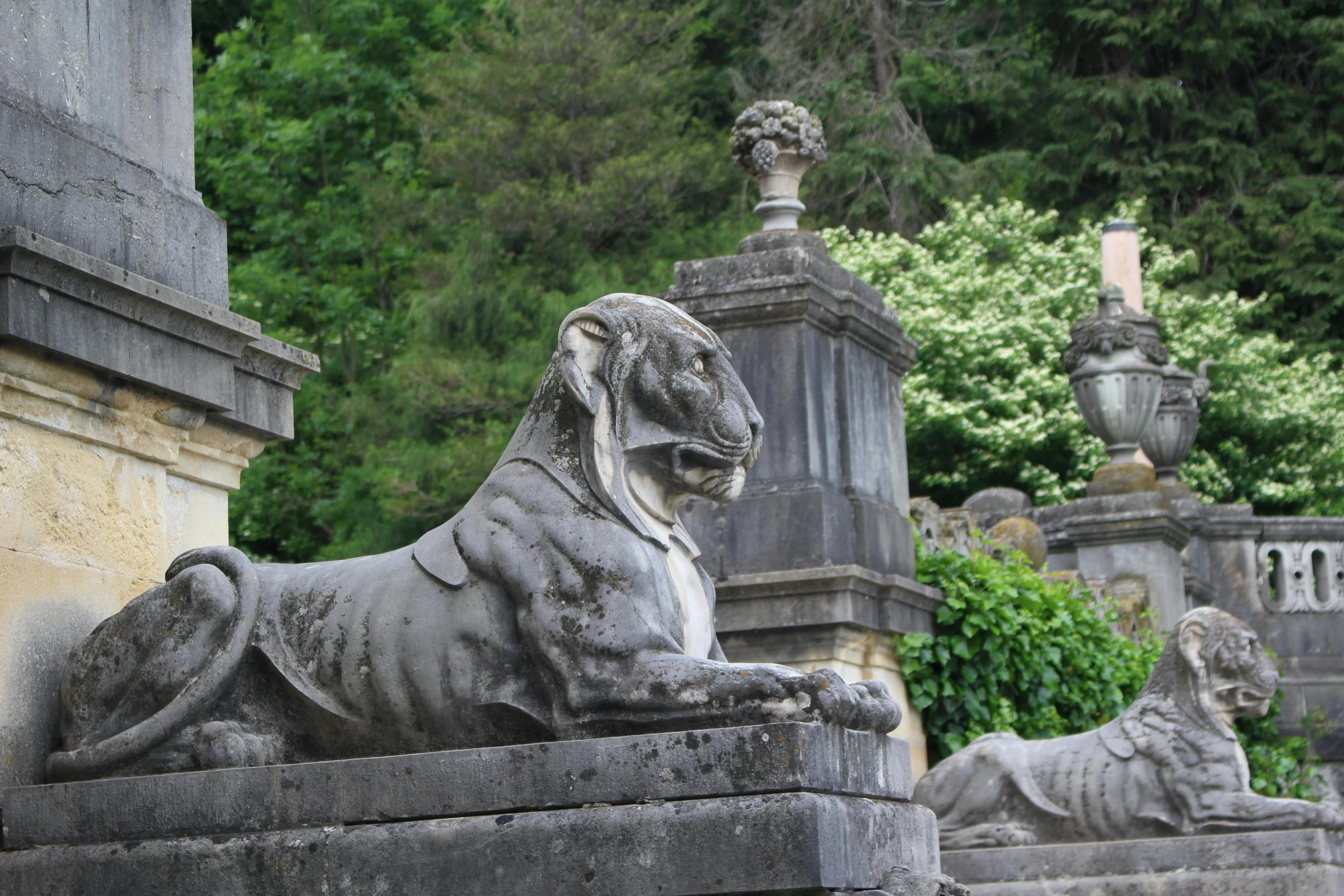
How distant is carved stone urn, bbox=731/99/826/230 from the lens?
30.7 feet

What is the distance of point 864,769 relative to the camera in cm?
372

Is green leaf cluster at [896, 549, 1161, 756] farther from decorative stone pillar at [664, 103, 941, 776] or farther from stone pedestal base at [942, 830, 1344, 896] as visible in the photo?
stone pedestal base at [942, 830, 1344, 896]

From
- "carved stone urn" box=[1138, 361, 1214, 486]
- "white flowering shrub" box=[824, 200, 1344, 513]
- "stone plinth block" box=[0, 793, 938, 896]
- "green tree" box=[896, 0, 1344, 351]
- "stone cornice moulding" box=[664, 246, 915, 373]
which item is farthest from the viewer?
"green tree" box=[896, 0, 1344, 351]

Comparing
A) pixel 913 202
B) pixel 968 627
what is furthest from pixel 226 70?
pixel 968 627

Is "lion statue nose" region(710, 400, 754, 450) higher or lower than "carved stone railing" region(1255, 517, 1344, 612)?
lower

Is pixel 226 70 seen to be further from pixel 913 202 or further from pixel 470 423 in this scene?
pixel 913 202

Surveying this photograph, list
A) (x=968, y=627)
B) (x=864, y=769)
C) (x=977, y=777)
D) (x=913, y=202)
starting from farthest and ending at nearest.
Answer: (x=913, y=202) → (x=968, y=627) → (x=977, y=777) → (x=864, y=769)

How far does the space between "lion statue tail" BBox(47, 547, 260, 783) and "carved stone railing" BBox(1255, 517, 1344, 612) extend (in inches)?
494

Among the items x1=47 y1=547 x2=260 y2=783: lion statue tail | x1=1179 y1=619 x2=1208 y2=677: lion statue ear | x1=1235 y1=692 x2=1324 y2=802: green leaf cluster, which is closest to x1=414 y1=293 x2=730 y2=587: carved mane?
x1=47 y1=547 x2=260 y2=783: lion statue tail

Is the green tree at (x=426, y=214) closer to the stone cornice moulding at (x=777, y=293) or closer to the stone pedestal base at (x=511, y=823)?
the stone cornice moulding at (x=777, y=293)

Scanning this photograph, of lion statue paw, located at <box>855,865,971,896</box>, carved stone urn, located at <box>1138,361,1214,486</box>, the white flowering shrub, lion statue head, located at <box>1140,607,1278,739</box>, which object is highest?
the white flowering shrub

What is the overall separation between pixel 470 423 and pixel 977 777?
13305 millimetres

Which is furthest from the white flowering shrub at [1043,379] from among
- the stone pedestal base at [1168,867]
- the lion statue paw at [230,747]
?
the lion statue paw at [230,747]

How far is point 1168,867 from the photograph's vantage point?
288 inches
